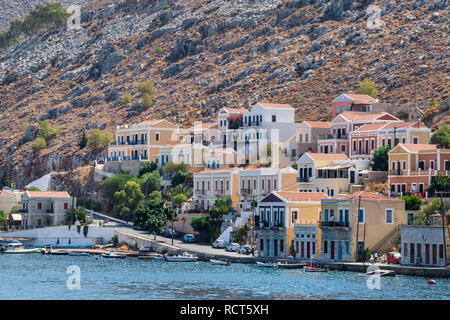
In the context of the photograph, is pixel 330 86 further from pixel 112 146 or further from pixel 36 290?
pixel 36 290

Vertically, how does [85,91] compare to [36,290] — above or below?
above

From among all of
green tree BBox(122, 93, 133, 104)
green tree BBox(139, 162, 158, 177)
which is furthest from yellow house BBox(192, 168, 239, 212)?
green tree BBox(122, 93, 133, 104)

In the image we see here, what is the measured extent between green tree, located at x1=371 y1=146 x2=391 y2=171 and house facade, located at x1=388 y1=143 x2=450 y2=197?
3.47 metres

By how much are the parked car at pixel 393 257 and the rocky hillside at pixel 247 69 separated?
47096 mm

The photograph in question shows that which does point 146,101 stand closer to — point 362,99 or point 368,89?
point 368,89

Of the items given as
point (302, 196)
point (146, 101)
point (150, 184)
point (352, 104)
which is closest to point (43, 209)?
point (150, 184)

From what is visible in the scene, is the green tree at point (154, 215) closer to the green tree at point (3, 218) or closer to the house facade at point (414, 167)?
the green tree at point (3, 218)

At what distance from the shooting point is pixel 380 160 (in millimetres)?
111312

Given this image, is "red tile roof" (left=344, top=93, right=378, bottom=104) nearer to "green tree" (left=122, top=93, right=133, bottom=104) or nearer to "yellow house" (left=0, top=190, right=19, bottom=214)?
"yellow house" (left=0, top=190, right=19, bottom=214)

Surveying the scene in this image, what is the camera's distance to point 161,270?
311 ft

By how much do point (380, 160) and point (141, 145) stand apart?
39691mm
